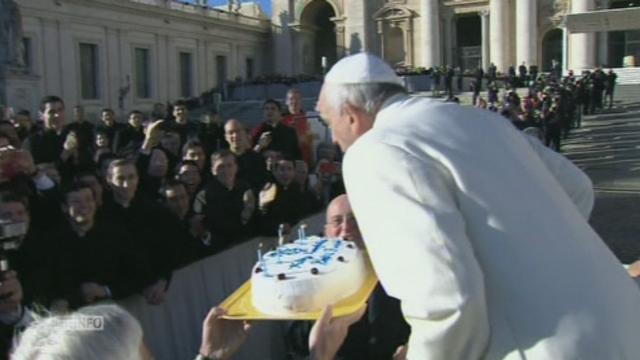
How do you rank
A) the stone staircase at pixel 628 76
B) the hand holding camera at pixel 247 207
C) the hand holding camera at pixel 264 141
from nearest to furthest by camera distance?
the hand holding camera at pixel 247 207, the hand holding camera at pixel 264 141, the stone staircase at pixel 628 76

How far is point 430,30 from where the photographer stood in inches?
1955

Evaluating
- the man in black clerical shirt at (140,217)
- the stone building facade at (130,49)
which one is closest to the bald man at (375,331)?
the man in black clerical shirt at (140,217)

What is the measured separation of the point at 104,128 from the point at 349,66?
28.5 ft

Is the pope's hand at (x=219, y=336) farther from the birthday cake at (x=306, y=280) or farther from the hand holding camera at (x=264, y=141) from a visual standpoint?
the hand holding camera at (x=264, y=141)

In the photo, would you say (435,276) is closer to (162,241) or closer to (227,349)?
(227,349)

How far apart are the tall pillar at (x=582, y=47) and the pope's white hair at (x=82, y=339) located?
150ft

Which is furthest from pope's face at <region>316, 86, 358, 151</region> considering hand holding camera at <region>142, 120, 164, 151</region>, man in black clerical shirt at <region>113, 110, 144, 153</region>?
man in black clerical shirt at <region>113, 110, 144, 153</region>

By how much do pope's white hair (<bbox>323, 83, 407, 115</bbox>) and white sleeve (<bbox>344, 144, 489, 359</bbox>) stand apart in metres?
0.28

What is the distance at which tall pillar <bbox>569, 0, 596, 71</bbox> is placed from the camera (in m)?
44.2

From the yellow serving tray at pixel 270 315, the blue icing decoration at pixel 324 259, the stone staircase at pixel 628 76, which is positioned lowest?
the yellow serving tray at pixel 270 315

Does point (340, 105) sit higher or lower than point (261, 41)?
lower

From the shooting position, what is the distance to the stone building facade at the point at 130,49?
34.2m

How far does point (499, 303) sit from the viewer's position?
215 centimetres

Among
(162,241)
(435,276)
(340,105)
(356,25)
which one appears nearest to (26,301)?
(162,241)
